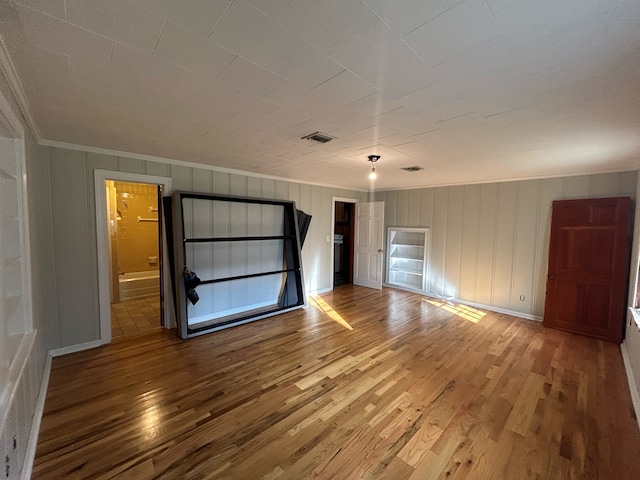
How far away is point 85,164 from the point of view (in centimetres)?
310

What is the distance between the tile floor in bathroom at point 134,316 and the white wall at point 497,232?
5.19m

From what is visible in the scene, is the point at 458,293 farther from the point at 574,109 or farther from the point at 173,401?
the point at 173,401

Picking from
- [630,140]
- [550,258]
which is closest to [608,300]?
[550,258]

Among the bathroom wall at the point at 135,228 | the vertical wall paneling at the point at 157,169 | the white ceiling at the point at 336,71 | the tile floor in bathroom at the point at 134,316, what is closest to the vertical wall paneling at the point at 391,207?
the white ceiling at the point at 336,71

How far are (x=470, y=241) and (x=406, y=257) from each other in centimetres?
157

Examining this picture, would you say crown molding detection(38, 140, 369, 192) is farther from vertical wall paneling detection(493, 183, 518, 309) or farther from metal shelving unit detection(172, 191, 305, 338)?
vertical wall paneling detection(493, 183, 518, 309)

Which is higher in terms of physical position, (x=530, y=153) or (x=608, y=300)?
(x=530, y=153)

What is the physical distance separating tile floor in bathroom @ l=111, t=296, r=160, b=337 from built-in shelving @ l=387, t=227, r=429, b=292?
16.0ft

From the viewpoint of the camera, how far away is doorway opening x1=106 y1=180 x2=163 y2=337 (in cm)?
507

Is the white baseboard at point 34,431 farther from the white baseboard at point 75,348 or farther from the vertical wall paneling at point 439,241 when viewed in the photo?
the vertical wall paneling at point 439,241

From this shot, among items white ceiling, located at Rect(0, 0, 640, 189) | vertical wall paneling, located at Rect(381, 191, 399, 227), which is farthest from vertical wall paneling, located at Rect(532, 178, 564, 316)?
vertical wall paneling, located at Rect(381, 191, 399, 227)

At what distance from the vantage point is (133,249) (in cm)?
579

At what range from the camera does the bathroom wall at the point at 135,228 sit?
5.59 metres

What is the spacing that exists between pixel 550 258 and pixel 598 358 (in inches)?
58.8
